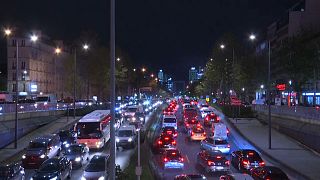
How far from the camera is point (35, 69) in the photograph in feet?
365

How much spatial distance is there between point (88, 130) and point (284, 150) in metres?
17.2

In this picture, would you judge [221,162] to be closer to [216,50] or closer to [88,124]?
[88,124]

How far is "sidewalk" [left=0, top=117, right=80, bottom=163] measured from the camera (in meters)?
40.0

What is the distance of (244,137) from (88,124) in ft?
57.0

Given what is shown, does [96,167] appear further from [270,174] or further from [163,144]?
[163,144]

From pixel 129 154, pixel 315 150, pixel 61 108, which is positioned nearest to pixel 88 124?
pixel 129 154

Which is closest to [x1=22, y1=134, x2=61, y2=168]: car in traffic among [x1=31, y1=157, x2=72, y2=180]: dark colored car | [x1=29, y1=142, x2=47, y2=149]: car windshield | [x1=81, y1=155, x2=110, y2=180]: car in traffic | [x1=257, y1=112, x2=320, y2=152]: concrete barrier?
[x1=29, y1=142, x2=47, y2=149]: car windshield

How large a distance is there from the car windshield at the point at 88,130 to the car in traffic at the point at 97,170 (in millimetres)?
Answer: 13649

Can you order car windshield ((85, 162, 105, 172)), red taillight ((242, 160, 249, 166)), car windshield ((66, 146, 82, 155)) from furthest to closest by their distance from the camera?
car windshield ((66, 146, 82, 155)) → red taillight ((242, 160, 249, 166)) → car windshield ((85, 162, 105, 172))

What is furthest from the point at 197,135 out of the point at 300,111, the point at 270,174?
the point at 270,174

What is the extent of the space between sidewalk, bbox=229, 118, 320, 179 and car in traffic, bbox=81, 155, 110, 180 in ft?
40.2

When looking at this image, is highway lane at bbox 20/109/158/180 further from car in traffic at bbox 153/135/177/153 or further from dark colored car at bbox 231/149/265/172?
dark colored car at bbox 231/149/265/172

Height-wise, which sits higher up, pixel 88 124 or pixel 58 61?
pixel 58 61

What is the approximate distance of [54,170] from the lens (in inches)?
1109
